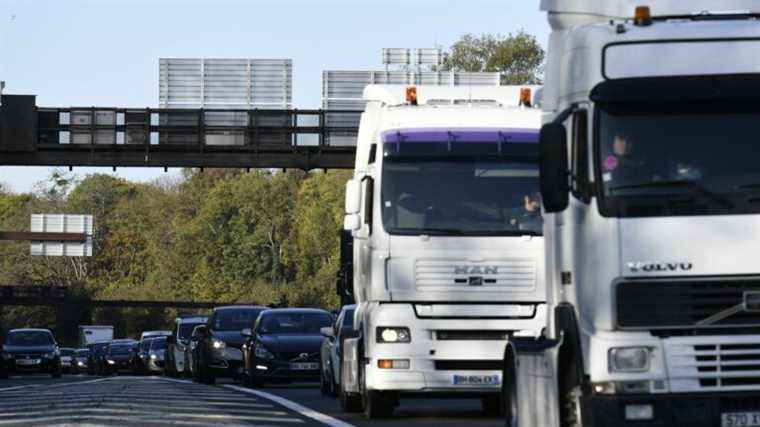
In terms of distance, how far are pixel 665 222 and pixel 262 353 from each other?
24.1 meters

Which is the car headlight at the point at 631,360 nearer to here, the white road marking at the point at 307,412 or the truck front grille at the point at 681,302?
the truck front grille at the point at 681,302

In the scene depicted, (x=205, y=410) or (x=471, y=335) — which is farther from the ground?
(x=471, y=335)

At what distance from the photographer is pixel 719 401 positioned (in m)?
13.7

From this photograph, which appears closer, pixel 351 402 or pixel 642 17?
pixel 642 17

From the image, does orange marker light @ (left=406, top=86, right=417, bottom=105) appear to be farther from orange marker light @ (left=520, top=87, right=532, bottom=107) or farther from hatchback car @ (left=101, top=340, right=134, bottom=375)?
hatchback car @ (left=101, top=340, right=134, bottom=375)

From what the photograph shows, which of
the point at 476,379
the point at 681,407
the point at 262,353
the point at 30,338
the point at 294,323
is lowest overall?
the point at 30,338

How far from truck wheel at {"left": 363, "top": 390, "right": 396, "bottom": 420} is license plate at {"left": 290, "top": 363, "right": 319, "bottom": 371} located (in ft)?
46.3

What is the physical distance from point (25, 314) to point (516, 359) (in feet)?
533

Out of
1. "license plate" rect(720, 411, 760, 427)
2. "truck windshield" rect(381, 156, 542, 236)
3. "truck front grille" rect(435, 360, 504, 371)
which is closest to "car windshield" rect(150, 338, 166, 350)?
"truck front grille" rect(435, 360, 504, 371)

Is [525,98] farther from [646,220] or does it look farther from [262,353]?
[262,353]

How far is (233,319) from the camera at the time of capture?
145 ft

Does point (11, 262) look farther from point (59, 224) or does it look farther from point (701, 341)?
point (701, 341)

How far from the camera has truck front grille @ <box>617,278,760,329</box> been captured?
45.2 feet

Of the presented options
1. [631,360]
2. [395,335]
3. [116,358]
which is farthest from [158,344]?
[631,360]
